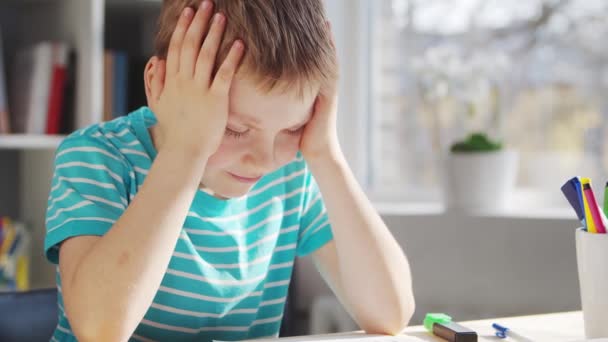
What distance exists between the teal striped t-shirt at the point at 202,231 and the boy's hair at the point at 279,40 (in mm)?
217

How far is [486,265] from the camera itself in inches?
71.0

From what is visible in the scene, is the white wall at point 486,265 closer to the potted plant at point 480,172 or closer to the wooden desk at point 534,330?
the potted plant at point 480,172

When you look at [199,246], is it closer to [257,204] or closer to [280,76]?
[257,204]

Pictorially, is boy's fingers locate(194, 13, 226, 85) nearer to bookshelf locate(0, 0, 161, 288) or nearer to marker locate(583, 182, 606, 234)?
marker locate(583, 182, 606, 234)

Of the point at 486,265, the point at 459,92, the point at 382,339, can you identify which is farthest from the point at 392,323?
the point at 459,92

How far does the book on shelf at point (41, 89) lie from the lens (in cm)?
179

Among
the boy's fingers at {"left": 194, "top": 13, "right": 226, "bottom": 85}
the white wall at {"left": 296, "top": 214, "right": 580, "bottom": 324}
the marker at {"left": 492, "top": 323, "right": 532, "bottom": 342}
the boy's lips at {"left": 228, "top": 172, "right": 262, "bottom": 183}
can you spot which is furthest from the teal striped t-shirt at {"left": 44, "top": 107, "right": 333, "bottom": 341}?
the white wall at {"left": 296, "top": 214, "right": 580, "bottom": 324}

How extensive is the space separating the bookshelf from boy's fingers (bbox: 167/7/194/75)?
2.99 ft

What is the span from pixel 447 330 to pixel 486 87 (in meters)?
A: 1.35

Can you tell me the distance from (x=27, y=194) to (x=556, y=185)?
1453 millimetres

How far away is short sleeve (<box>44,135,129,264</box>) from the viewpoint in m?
0.90

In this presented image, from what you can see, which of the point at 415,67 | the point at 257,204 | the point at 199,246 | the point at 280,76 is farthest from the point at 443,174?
the point at 280,76

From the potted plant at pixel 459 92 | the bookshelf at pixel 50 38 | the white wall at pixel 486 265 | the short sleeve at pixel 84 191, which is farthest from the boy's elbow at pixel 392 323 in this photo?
the bookshelf at pixel 50 38

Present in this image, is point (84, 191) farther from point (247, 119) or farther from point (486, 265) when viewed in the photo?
point (486, 265)
